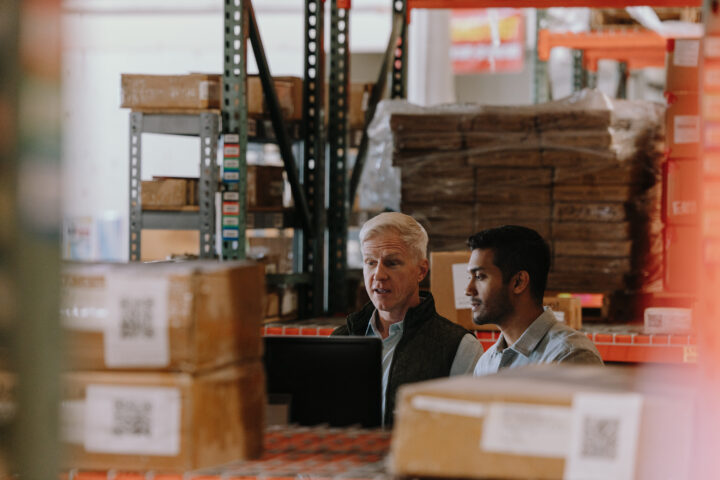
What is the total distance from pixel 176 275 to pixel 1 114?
550 millimetres

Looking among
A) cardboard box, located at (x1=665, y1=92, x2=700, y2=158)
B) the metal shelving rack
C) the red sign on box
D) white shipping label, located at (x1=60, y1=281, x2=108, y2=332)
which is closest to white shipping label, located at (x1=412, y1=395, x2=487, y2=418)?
white shipping label, located at (x1=60, y1=281, x2=108, y2=332)

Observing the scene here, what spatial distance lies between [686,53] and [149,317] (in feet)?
17.4

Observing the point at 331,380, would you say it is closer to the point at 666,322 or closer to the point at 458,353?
the point at 458,353

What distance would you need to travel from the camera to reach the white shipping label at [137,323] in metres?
2.00

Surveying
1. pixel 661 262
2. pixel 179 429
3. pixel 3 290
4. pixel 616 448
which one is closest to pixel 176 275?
pixel 179 429


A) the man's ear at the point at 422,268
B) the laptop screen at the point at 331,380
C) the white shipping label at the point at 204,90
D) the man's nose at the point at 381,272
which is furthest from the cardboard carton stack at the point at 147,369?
the white shipping label at the point at 204,90

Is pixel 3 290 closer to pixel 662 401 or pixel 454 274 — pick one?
pixel 662 401

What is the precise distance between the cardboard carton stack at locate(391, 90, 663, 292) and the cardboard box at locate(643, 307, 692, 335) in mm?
541

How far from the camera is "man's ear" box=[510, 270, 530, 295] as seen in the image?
4.34 meters

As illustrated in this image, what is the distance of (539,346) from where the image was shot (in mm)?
4168

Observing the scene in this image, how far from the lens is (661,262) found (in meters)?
6.72

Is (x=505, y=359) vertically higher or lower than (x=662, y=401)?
lower

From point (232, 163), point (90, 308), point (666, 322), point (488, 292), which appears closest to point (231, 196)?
point (232, 163)

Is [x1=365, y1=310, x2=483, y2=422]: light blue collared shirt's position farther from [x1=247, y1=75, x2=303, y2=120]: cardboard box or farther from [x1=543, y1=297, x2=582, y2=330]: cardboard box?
[x1=247, y1=75, x2=303, y2=120]: cardboard box
